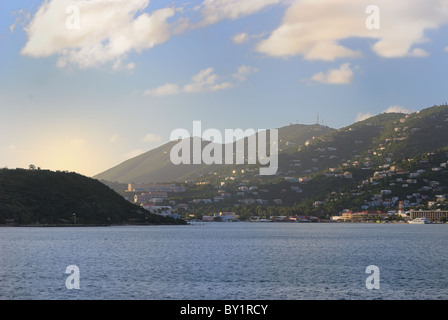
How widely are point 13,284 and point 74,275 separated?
7824 mm

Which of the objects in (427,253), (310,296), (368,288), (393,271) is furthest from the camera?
(427,253)

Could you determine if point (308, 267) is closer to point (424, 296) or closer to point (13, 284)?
point (424, 296)

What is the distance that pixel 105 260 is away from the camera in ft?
270

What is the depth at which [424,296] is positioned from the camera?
52062 mm

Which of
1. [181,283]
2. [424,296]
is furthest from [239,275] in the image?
[424,296]

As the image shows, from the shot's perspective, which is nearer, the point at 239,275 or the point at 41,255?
the point at 239,275
